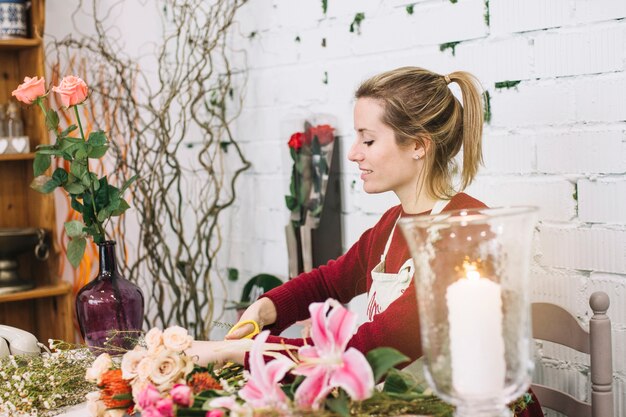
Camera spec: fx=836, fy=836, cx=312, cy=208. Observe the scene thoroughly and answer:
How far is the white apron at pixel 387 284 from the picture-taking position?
5.26 feet

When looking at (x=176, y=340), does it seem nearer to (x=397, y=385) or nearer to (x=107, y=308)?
(x=397, y=385)

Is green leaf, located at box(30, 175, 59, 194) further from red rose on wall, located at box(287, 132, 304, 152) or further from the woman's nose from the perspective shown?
red rose on wall, located at box(287, 132, 304, 152)

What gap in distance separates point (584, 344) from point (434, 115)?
521 millimetres

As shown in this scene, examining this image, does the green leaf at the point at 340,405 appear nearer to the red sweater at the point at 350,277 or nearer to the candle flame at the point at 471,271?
the candle flame at the point at 471,271

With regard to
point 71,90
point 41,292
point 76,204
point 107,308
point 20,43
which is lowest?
point 41,292

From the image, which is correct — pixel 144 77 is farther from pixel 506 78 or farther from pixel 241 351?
pixel 241 351

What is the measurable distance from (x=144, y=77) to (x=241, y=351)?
178cm

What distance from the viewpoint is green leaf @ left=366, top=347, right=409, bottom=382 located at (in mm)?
981

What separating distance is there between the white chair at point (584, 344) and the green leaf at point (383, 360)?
0.64 m

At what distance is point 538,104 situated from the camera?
5.83 feet

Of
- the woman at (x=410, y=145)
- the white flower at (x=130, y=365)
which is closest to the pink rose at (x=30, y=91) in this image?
the woman at (x=410, y=145)

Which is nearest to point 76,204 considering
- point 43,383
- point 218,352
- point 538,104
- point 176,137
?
point 43,383

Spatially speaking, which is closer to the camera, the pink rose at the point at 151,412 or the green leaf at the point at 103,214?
the pink rose at the point at 151,412

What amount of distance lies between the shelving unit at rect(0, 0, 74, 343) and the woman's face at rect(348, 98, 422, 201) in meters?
1.41
